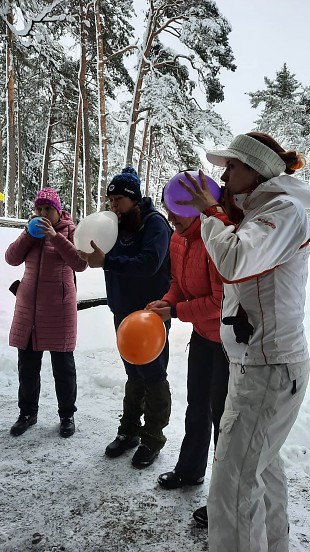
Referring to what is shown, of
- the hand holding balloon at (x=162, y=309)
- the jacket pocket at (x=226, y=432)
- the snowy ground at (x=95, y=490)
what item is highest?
the hand holding balloon at (x=162, y=309)

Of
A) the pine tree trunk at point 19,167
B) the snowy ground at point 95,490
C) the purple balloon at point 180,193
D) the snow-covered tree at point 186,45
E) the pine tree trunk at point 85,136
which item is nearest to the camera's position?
the purple balloon at point 180,193

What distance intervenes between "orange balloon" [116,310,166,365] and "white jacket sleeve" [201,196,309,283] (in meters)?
0.79

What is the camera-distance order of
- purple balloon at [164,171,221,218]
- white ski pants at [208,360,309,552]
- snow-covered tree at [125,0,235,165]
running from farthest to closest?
snow-covered tree at [125,0,235,165], purple balloon at [164,171,221,218], white ski pants at [208,360,309,552]

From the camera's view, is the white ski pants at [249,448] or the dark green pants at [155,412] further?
the dark green pants at [155,412]

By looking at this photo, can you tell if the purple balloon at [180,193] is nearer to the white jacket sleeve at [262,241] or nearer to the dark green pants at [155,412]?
the white jacket sleeve at [262,241]

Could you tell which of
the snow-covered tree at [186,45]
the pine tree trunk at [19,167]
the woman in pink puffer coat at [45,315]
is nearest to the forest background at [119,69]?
the snow-covered tree at [186,45]

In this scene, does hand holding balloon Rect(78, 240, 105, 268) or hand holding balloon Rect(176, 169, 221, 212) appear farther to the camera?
hand holding balloon Rect(78, 240, 105, 268)

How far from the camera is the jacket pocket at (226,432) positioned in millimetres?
1584

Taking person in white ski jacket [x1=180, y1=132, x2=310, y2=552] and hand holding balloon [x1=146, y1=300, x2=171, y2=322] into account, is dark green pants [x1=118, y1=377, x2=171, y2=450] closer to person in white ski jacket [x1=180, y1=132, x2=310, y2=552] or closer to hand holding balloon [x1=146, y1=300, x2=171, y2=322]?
hand holding balloon [x1=146, y1=300, x2=171, y2=322]

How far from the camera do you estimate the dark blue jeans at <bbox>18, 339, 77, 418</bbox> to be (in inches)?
128

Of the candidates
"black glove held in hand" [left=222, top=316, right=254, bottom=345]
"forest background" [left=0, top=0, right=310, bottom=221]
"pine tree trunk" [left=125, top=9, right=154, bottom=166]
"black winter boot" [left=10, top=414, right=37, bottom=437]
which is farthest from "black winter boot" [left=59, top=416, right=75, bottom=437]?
"pine tree trunk" [left=125, top=9, right=154, bottom=166]

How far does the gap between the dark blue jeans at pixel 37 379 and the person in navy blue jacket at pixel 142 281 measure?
21.8 inches

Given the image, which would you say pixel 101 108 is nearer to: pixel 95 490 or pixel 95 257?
pixel 95 257

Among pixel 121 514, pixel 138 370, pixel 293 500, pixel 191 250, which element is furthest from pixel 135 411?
pixel 191 250
